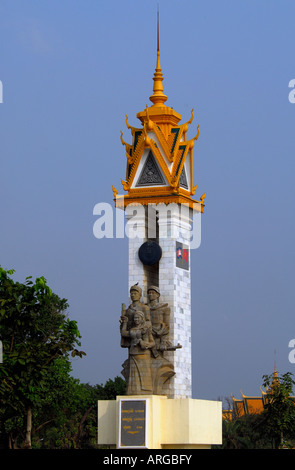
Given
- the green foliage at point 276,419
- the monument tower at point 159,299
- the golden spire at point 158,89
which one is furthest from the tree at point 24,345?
the green foliage at point 276,419

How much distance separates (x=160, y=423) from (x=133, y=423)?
89cm

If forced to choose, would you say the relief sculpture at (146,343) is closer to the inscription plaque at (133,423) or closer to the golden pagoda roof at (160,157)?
the inscription plaque at (133,423)

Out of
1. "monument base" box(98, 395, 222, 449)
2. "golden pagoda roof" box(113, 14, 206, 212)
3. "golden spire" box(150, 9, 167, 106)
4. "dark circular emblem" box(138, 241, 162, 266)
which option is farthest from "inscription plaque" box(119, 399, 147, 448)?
"golden spire" box(150, 9, 167, 106)

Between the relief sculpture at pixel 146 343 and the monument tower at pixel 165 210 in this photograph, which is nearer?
the relief sculpture at pixel 146 343

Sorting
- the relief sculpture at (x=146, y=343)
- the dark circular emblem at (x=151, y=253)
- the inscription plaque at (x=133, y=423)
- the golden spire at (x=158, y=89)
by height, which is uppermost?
the golden spire at (x=158, y=89)

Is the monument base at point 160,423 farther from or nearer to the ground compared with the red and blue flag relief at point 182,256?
nearer to the ground

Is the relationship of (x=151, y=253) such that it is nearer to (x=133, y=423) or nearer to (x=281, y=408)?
(x=133, y=423)

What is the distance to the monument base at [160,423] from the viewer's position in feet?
105

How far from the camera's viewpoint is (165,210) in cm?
3450

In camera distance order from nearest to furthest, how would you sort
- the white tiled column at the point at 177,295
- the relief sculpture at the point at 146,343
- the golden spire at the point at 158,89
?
the relief sculpture at the point at 146,343 < the white tiled column at the point at 177,295 < the golden spire at the point at 158,89

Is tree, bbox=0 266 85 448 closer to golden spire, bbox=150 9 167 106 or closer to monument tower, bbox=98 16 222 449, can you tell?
monument tower, bbox=98 16 222 449

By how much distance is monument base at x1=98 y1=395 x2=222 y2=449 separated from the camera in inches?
1262

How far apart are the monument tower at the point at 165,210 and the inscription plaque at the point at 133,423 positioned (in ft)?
5.67

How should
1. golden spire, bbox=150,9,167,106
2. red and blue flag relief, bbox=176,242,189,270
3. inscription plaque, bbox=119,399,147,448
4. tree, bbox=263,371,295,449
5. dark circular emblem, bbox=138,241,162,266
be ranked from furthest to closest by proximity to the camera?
tree, bbox=263,371,295,449 < golden spire, bbox=150,9,167,106 < red and blue flag relief, bbox=176,242,189,270 < dark circular emblem, bbox=138,241,162,266 < inscription plaque, bbox=119,399,147,448
